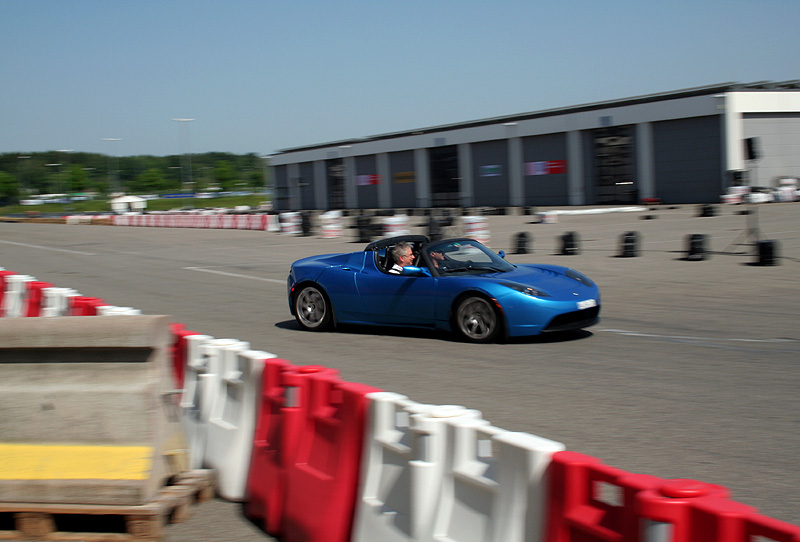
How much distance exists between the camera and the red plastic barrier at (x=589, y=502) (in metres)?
2.53

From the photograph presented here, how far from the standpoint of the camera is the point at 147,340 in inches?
175

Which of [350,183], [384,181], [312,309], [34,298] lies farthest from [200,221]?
[312,309]

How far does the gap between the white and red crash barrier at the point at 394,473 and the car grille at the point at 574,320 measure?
169 inches

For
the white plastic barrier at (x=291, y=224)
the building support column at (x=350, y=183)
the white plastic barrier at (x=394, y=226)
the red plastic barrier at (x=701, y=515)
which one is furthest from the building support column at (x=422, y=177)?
the red plastic barrier at (x=701, y=515)

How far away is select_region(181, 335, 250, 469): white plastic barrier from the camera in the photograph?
5.18m

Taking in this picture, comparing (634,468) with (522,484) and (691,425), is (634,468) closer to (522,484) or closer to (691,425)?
(691,425)

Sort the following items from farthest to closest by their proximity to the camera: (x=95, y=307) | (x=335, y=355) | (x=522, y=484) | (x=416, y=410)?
(x=335, y=355) → (x=95, y=307) → (x=416, y=410) → (x=522, y=484)

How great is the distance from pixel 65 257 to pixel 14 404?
25217mm

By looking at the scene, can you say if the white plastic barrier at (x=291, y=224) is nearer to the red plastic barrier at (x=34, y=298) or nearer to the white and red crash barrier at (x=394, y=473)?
the red plastic barrier at (x=34, y=298)

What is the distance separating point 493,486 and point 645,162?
4463 cm

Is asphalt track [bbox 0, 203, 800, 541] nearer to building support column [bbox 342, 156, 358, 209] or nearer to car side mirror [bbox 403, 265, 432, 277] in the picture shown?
car side mirror [bbox 403, 265, 432, 277]

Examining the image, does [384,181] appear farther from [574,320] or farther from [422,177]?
[574,320]

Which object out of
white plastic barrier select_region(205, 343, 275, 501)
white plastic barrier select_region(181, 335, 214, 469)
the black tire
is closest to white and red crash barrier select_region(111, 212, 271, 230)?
the black tire

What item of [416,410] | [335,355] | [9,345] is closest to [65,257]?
[335,355]
